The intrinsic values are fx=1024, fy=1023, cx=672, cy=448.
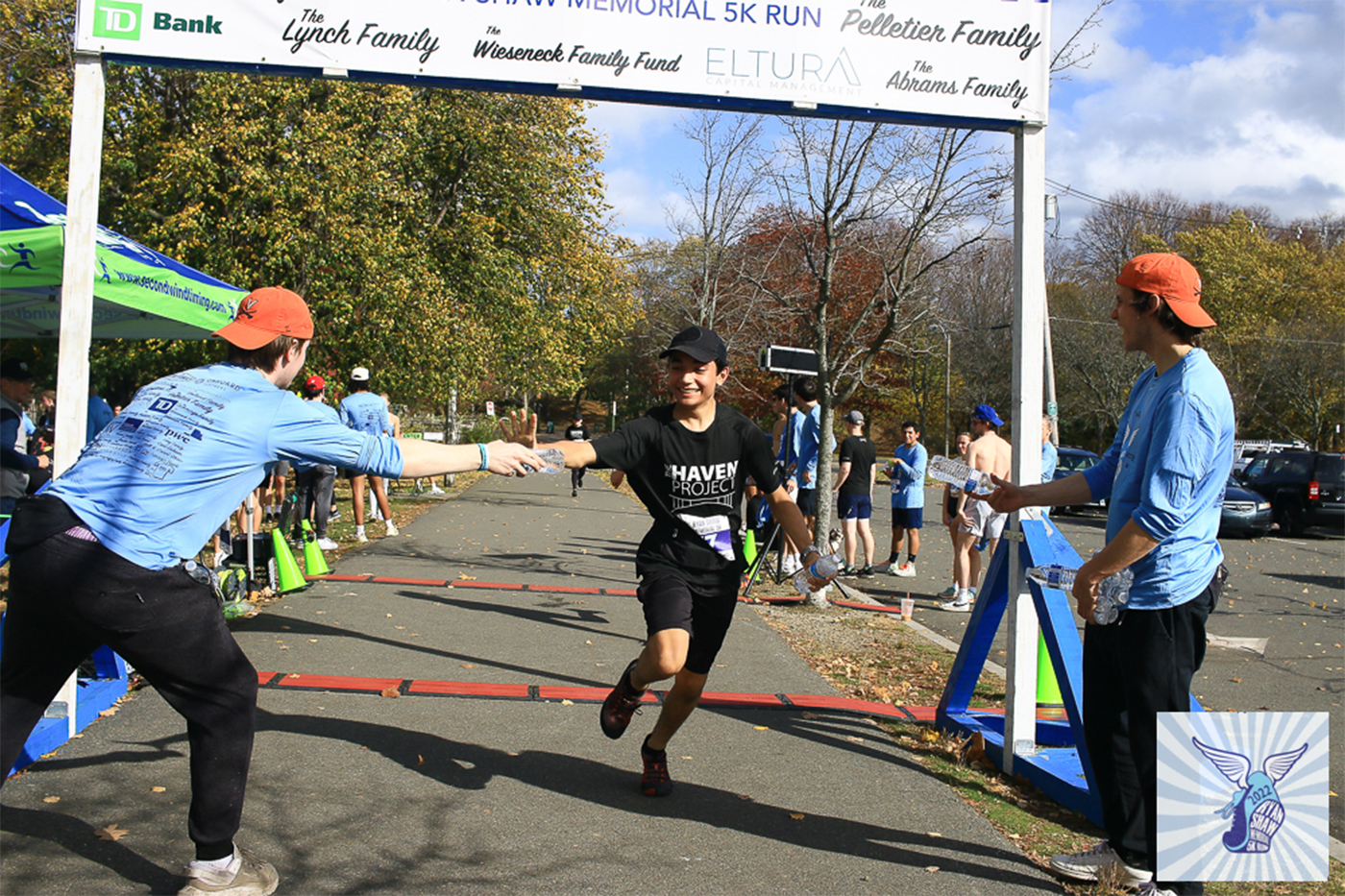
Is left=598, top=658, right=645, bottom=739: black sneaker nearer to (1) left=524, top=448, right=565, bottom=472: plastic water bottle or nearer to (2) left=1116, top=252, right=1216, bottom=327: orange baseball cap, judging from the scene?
(1) left=524, top=448, right=565, bottom=472: plastic water bottle

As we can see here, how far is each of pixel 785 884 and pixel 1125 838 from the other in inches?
45.8

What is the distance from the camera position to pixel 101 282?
7.68 m

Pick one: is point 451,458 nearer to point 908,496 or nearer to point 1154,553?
point 1154,553

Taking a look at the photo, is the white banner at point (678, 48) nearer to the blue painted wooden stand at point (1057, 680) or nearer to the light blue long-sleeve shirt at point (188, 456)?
the blue painted wooden stand at point (1057, 680)

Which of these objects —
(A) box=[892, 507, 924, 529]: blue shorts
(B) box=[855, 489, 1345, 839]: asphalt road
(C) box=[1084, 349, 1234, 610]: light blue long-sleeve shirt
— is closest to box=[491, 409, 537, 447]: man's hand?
(C) box=[1084, 349, 1234, 610]: light blue long-sleeve shirt

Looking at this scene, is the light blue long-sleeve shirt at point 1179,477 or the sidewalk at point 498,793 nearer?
the light blue long-sleeve shirt at point 1179,477

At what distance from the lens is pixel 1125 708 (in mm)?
3486

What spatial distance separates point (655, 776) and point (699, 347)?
1871 millimetres

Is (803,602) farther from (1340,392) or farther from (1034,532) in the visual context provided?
(1340,392)

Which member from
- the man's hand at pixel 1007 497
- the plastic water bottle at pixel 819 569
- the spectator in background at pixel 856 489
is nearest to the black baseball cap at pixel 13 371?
the plastic water bottle at pixel 819 569

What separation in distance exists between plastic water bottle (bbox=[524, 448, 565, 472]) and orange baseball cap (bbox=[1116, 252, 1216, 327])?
2157 millimetres

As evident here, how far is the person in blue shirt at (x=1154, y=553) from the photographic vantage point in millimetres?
3248

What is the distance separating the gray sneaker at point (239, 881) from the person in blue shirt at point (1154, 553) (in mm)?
2815

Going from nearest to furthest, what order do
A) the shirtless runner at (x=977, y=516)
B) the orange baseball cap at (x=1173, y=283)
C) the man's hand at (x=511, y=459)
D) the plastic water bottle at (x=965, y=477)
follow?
the orange baseball cap at (x=1173, y=283) < the man's hand at (x=511, y=459) < the plastic water bottle at (x=965, y=477) < the shirtless runner at (x=977, y=516)
